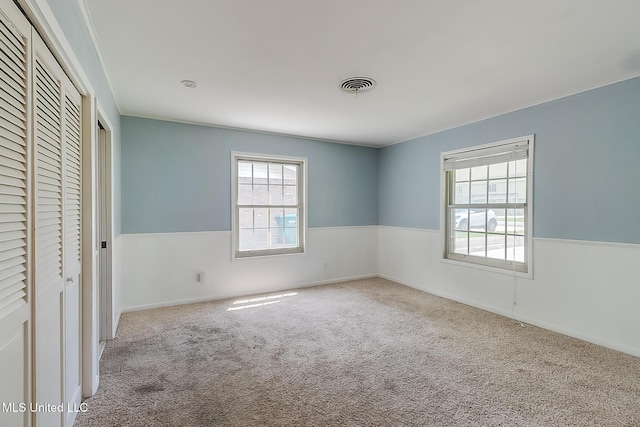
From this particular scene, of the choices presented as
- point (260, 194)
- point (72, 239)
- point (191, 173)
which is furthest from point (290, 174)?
point (72, 239)

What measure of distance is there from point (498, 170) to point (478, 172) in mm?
279

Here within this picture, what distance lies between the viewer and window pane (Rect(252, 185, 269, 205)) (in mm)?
4691

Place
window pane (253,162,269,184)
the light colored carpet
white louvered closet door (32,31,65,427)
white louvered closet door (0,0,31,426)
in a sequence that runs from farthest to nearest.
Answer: window pane (253,162,269,184)
the light colored carpet
white louvered closet door (32,31,65,427)
white louvered closet door (0,0,31,426)

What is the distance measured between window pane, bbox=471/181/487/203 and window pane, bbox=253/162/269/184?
9.62ft

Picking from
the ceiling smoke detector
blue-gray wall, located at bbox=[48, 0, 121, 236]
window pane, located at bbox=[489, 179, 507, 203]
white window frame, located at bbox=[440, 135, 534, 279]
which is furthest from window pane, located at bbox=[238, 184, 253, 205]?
window pane, located at bbox=[489, 179, 507, 203]

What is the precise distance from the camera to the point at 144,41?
214 centimetres

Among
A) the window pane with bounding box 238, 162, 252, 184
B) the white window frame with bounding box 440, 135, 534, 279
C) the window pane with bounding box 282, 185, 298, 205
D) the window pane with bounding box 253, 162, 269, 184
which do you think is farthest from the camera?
the window pane with bounding box 282, 185, 298, 205

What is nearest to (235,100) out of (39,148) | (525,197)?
(39,148)

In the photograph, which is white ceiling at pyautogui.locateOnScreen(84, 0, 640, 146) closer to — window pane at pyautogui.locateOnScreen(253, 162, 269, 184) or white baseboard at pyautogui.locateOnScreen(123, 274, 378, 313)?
window pane at pyautogui.locateOnScreen(253, 162, 269, 184)

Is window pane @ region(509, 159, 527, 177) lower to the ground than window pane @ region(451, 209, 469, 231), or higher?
higher

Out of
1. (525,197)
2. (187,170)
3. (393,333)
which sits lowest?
(393,333)

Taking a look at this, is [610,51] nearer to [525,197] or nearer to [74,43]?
[525,197]

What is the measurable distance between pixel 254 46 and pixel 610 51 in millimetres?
2573

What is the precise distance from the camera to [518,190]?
3.63 m
